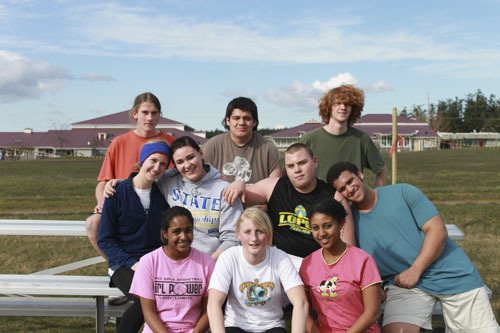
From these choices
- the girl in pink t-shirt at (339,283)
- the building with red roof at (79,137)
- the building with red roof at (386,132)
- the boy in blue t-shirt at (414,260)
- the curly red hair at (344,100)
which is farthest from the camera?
the building with red roof at (79,137)

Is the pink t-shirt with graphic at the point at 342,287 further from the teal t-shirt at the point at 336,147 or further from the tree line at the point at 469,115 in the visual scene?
the tree line at the point at 469,115

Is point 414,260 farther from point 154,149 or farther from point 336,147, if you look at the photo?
point 154,149

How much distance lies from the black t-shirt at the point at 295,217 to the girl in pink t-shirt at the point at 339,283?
448mm

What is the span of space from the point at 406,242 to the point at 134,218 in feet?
6.06

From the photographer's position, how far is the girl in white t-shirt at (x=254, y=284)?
11.6 ft

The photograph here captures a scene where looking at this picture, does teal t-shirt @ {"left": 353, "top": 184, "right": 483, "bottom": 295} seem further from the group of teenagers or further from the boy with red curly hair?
the boy with red curly hair

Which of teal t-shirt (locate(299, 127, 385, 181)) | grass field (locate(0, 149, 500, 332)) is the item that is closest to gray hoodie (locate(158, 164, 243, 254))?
teal t-shirt (locate(299, 127, 385, 181))

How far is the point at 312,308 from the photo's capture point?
12.4 ft

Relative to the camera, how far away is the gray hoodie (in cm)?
413

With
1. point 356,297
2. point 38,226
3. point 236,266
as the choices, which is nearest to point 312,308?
point 356,297

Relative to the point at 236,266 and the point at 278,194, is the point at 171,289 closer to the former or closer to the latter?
the point at 236,266

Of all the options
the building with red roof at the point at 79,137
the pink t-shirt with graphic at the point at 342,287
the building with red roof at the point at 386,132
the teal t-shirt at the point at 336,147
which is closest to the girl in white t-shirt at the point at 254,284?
the pink t-shirt with graphic at the point at 342,287

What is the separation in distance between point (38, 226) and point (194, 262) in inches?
88.3

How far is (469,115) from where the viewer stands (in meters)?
119
